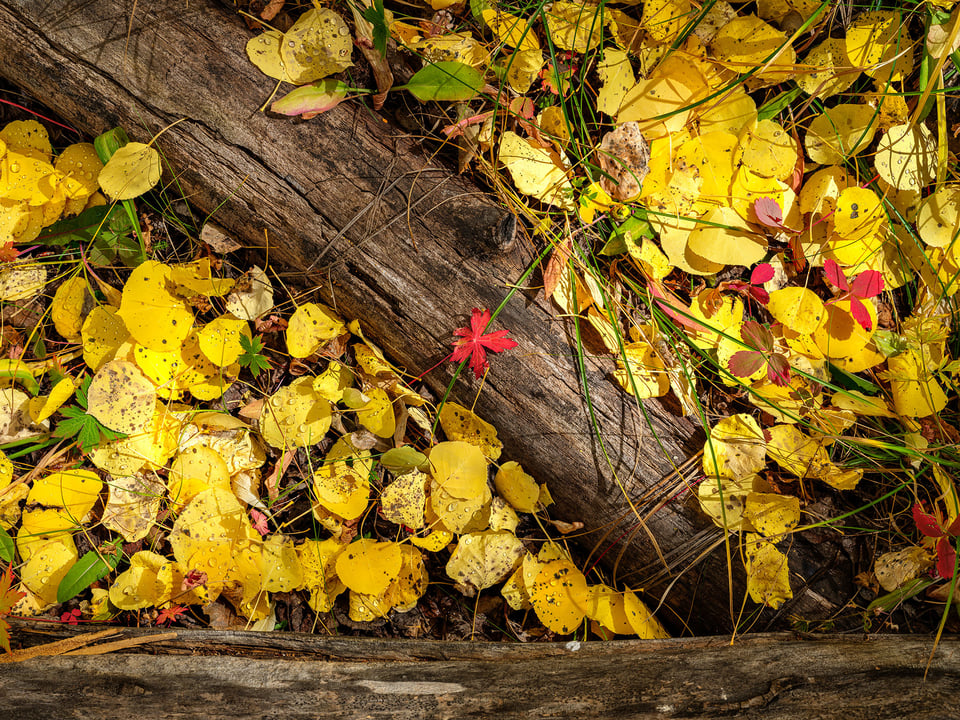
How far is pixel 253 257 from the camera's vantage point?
5.46 feet

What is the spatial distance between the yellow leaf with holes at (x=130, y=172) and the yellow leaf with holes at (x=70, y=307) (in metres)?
0.32

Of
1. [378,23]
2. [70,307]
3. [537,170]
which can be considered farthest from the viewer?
[70,307]

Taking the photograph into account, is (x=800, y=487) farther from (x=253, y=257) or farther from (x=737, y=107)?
(x=253, y=257)

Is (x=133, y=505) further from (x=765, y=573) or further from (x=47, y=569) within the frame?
(x=765, y=573)

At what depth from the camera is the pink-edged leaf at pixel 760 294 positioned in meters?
1.59

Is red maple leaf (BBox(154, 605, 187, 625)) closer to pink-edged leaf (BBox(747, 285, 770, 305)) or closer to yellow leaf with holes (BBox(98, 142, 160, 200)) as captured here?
yellow leaf with holes (BBox(98, 142, 160, 200))

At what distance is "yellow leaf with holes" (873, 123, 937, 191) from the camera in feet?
5.14

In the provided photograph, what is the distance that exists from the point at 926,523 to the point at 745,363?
2.01 feet

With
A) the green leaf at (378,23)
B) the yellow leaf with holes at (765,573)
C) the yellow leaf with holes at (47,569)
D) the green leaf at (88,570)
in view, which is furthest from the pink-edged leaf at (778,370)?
the yellow leaf with holes at (47,569)

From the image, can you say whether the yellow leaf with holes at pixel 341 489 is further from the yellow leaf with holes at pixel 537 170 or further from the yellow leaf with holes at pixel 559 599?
the yellow leaf with holes at pixel 537 170

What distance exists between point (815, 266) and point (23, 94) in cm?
241

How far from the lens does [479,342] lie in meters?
1.44

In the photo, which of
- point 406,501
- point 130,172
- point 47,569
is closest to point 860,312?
point 406,501

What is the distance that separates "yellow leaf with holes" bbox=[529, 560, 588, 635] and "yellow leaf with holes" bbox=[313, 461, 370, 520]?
53 centimetres
